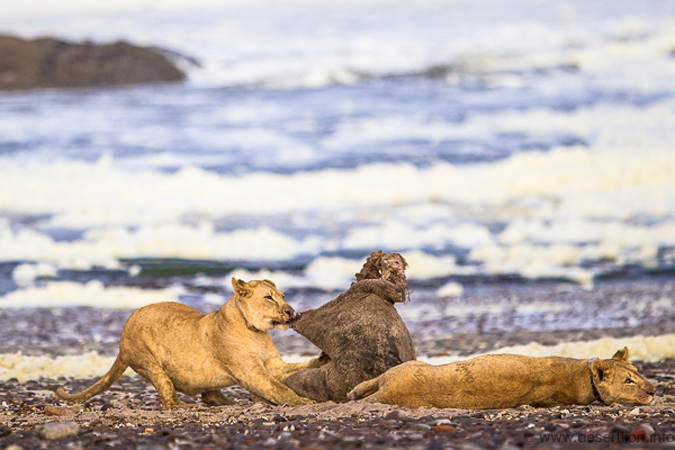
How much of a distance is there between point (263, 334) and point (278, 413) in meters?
0.99

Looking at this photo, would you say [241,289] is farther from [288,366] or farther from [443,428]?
[443,428]

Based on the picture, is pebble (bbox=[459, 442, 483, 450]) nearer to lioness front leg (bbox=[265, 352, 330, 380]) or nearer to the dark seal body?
the dark seal body

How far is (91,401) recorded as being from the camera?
8227mm

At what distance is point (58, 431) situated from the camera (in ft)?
18.6

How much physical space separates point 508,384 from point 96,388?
449 centimetres

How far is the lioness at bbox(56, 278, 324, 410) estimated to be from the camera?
7203mm

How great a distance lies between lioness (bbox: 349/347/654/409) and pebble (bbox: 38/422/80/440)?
8.07 feet

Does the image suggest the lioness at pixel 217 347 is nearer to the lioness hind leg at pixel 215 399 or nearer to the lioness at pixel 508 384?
the lioness hind leg at pixel 215 399

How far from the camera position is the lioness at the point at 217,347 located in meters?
7.20

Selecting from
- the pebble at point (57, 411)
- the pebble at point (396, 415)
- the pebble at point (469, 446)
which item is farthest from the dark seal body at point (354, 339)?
the pebble at point (57, 411)

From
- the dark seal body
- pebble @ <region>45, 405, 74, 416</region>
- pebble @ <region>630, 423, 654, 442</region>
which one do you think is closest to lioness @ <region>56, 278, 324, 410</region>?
the dark seal body

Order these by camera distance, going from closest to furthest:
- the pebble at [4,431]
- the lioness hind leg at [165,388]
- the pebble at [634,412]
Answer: the pebble at [4,431] → the pebble at [634,412] → the lioness hind leg at [165,388]

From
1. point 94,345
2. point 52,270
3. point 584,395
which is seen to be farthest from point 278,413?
point 52,270

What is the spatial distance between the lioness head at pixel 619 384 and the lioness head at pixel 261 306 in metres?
3.00
